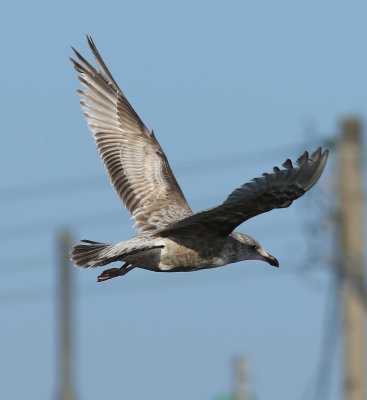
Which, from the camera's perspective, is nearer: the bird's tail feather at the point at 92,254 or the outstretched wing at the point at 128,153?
the bird's tail feather at the point at 92,254

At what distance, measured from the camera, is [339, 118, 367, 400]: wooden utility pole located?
2014cm

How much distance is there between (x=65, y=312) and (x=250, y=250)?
39.5 ft

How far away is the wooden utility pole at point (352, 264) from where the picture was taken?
20141mm

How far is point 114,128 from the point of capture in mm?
17078

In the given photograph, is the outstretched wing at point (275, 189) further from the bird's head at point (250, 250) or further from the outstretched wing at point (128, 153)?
the outstretched wing at point (128, 153)

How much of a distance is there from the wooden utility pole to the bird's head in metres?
4.89

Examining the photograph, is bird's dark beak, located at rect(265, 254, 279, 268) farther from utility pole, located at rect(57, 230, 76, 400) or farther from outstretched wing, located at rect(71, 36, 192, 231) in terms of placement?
utility pole, located at rect(57, 230, 76, 400)

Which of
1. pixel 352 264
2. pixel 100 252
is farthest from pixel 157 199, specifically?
pixel 352 264

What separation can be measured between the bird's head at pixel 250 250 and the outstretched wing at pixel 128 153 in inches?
27.2

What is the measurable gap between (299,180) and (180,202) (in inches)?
111

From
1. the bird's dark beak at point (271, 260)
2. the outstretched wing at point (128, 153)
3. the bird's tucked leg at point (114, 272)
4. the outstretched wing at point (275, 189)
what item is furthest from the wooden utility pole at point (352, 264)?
the outstretched wing at point (275, 189)

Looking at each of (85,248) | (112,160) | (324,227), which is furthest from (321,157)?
(324,227)

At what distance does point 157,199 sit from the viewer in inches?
637

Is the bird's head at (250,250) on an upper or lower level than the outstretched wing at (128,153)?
lower
